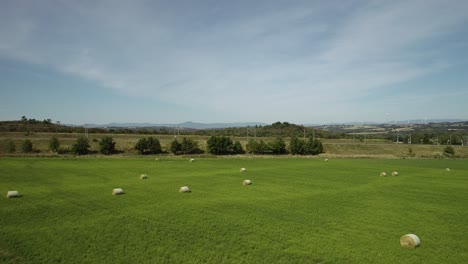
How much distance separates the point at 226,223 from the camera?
13.1 m

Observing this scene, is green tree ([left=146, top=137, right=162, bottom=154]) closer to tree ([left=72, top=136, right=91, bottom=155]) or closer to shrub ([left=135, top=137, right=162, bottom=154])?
shrub ([left=135, top=137, right=162, bottom=154])

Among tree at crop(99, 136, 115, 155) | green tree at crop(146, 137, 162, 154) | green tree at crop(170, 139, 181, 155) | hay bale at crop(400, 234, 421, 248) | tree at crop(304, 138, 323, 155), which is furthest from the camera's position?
tree at crop(304, 138, 323, 155)

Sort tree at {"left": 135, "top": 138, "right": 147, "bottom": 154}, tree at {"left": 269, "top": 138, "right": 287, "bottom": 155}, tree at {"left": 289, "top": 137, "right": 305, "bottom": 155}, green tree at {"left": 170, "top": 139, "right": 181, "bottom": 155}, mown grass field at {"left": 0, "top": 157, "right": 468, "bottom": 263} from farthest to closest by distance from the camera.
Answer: tree at {"left": 289, "top": 137, "right": 305, "bottom": 155} → tree at {"left": 269, "top": 138, "right": 287, "bottom": 155} → green tree at {"left": 170, "top": 139, "right": 181, "bottom": 155} → tree at {"left": 135, "top": 138, "right": 147, "bottom": 154} → mown grass field at {"left": 0, "top": 157, "right": 468, "bottom": 263}

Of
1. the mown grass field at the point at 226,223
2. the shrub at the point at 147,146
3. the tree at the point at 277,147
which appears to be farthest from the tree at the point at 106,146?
the mown grass field at the point at 226,223

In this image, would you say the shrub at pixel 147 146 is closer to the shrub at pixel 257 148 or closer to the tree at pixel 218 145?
the tree at pixel 218 145

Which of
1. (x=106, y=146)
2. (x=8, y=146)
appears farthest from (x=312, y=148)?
(x=8, y=146)

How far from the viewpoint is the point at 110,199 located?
1700 centimetres

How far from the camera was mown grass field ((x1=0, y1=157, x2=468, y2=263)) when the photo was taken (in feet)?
32.6

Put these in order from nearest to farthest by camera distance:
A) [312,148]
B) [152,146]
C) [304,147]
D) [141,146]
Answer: [141,146], [152,146], [304,147], [312,148]

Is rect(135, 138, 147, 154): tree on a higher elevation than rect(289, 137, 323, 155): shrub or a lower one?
higher

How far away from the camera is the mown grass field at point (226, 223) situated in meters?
9.93

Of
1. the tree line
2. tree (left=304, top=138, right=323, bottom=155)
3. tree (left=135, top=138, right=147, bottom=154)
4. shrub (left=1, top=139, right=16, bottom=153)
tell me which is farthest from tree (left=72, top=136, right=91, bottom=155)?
tree (left=304, top=138, right=323, bottom=155)

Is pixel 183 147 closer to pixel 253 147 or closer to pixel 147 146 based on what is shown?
pixel 147 146

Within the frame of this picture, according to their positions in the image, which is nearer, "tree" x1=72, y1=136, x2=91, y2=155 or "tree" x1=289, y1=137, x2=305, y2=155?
"tree" x1=72, y1=136, x2=91, y2=155
